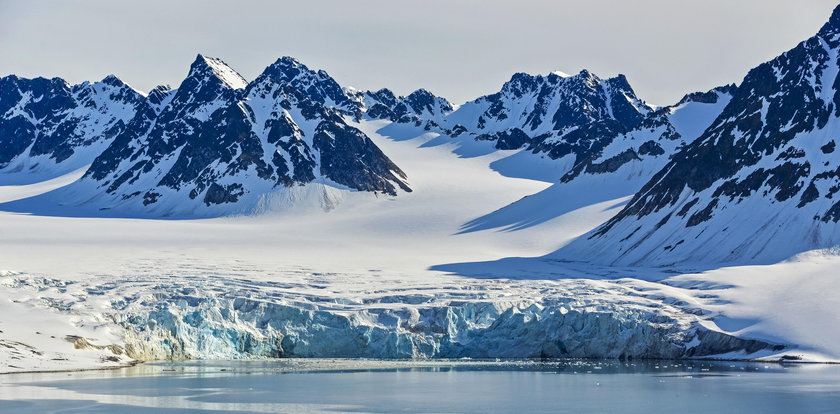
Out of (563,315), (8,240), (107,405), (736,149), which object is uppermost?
(736,149)

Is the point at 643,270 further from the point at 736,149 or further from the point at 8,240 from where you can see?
the point at 8,240

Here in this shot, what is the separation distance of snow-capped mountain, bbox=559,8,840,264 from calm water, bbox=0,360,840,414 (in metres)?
58.3

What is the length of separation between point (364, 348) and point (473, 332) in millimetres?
10174

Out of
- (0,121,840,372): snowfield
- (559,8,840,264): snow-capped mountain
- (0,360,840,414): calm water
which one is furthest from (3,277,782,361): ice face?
(559,8,840,264): snow-capped mountain

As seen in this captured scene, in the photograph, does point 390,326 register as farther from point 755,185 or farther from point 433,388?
point 755,185

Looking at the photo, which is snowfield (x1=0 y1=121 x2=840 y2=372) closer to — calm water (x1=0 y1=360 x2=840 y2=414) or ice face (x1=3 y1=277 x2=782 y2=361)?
ice face (x1=3 y1=277 x2=782 y2=361)

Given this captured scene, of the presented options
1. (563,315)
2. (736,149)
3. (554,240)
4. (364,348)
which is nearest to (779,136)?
(736,149)

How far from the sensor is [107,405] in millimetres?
64438

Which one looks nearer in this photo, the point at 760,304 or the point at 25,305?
the point at 25,305

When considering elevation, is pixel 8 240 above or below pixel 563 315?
above

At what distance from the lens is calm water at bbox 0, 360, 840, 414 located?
64.2m

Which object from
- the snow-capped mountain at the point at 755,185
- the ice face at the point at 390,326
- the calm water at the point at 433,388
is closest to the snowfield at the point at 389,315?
the ice face at the point at 390,326

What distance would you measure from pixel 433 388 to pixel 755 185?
3924 inches

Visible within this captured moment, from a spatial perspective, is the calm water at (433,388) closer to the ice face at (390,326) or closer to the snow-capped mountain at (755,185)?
the ice face at (390,326)
